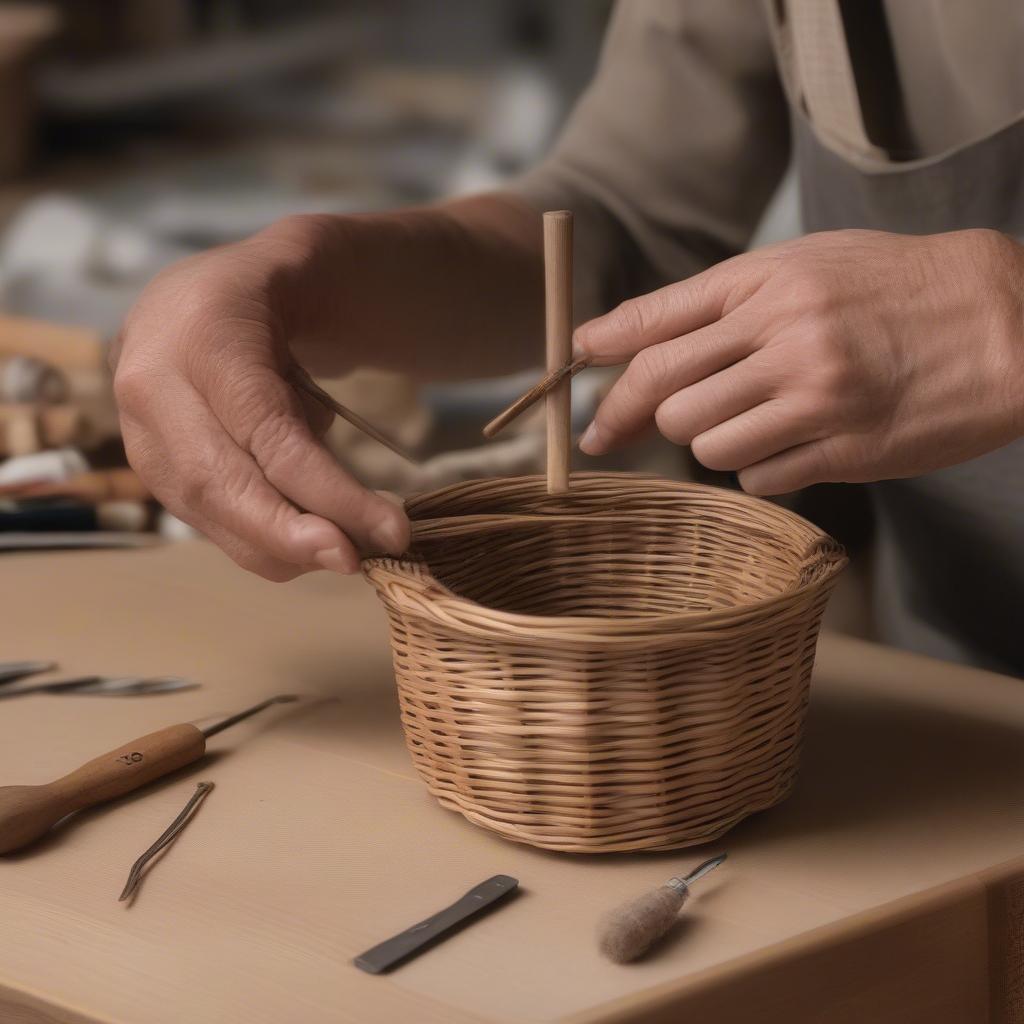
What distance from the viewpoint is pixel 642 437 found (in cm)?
85

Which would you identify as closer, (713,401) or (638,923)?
(638,923)

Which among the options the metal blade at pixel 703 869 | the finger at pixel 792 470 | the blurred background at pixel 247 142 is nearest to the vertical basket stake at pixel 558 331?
the finger at pixel 792 470

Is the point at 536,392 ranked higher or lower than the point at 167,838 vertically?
higher

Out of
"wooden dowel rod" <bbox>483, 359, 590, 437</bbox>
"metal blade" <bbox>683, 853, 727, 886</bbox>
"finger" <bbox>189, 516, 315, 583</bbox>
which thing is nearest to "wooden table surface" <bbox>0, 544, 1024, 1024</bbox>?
"metal blade" <bbox>683, 853, 727, 886</bbox>

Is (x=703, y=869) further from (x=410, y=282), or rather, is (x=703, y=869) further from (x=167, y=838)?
(x=410, y=282)

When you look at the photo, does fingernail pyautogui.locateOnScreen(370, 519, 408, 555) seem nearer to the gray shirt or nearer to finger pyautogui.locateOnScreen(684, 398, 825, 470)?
finger pyautogui.locateOnScreen(684, 398, 825, 470)

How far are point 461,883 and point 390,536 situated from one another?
189mm

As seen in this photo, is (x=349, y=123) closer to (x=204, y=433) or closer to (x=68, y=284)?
(x=68, y=284)

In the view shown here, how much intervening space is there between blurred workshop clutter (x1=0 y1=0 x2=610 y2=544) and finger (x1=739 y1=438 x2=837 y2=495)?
0.80 metres

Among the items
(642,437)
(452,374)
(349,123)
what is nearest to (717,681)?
(642,437)

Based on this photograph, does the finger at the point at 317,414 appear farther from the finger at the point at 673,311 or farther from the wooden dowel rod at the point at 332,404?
the finger at the point at 673,311

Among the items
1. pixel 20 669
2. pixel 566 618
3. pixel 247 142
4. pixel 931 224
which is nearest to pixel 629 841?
pixel 566 618

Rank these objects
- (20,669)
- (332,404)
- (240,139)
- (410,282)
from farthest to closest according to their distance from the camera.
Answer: (240,139) < (410,282) < (20,669) < (332,404)

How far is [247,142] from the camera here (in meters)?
2.06
